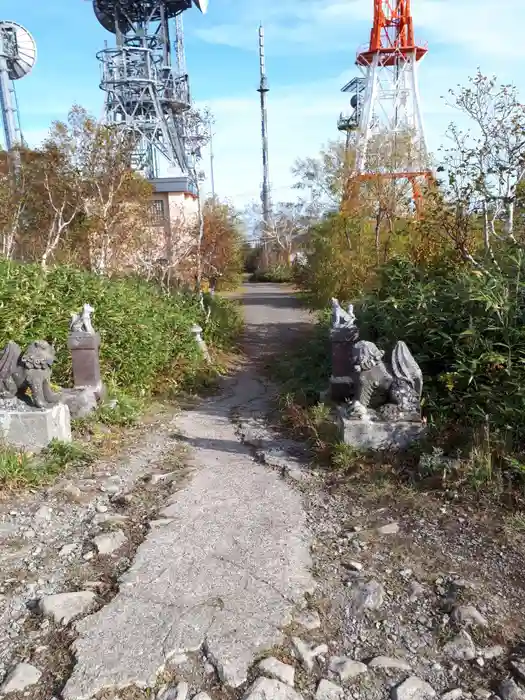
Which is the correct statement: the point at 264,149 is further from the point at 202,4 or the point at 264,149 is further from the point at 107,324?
the point at 107,324

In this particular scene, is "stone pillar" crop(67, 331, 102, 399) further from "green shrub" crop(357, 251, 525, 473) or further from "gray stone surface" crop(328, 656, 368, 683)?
"gray stone surface" crop(328, 656, 368, 683)

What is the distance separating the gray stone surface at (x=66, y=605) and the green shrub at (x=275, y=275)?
30351 millimetres

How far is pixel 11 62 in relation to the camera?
17500mm

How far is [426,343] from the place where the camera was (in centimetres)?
617

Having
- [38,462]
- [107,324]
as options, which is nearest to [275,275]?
[107,324]

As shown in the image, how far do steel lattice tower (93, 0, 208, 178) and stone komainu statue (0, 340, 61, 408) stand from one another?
25854 millimetres

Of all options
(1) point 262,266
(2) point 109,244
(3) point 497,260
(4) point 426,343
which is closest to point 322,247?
(2) point 109,244

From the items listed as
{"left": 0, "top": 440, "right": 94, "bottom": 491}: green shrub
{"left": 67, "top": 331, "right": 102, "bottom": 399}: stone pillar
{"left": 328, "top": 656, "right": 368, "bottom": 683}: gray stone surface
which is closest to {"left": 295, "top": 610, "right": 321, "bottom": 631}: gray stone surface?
{"left": 328, "top": 656, "right": 368, "bottom": 683}: gray stone surface

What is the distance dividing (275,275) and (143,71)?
14.7 metres

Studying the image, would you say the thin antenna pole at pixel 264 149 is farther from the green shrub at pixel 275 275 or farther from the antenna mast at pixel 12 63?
the antenna mast at pixel 12 63

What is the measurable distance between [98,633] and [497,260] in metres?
6.64

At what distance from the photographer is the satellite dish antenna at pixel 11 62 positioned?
651 inches

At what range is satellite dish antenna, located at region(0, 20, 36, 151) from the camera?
1653 centimetres

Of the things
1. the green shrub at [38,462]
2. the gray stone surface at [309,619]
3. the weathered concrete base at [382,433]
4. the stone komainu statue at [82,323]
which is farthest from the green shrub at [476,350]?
the stone komainu statue at [82,323]
